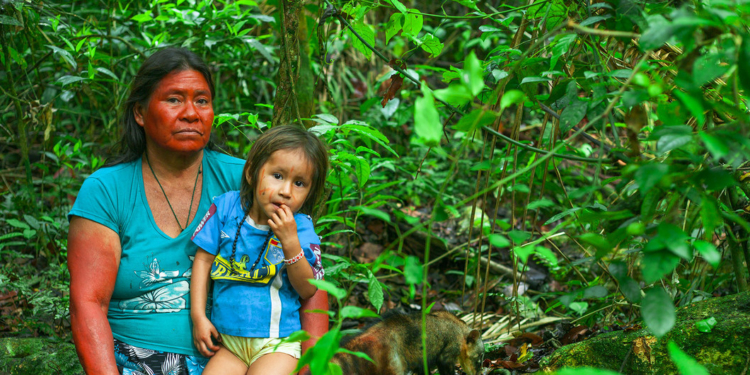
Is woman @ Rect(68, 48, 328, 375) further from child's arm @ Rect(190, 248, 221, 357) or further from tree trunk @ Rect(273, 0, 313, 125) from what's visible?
tree trunk @ Rect(273, 0, 313, 125)

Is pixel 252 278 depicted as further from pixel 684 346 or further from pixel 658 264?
pixel 684 346

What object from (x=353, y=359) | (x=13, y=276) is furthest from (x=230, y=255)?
(x=13, y=276)

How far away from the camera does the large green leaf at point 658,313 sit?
4.20ft

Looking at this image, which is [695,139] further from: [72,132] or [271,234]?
[72,132]

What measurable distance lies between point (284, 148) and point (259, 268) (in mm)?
474

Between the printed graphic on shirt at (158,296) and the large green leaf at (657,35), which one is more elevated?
the large green leaf at (657,35)

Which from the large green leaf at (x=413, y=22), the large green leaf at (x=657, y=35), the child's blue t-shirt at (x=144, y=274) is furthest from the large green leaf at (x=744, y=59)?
the child's blue t-shirt at (x=144, y=274)

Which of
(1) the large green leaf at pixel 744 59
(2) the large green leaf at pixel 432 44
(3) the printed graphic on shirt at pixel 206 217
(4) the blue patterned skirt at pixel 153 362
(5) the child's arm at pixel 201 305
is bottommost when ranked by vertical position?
(4) the blue patterned skirt at pixel 153 362

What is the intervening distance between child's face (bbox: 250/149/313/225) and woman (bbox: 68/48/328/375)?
0.42m

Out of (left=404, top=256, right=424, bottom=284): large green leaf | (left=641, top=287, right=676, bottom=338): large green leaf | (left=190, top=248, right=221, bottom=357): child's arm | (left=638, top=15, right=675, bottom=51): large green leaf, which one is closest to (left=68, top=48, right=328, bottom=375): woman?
(left=190, top=248, right=221, bottom=357): child's arm

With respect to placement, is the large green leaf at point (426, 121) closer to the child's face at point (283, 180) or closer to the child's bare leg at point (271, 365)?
the child's face at point (283, 180)

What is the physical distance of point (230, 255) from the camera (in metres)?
2.29

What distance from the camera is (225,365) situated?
2.23m

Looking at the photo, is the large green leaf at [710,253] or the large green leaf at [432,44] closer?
the large green leaf at [710,253]
